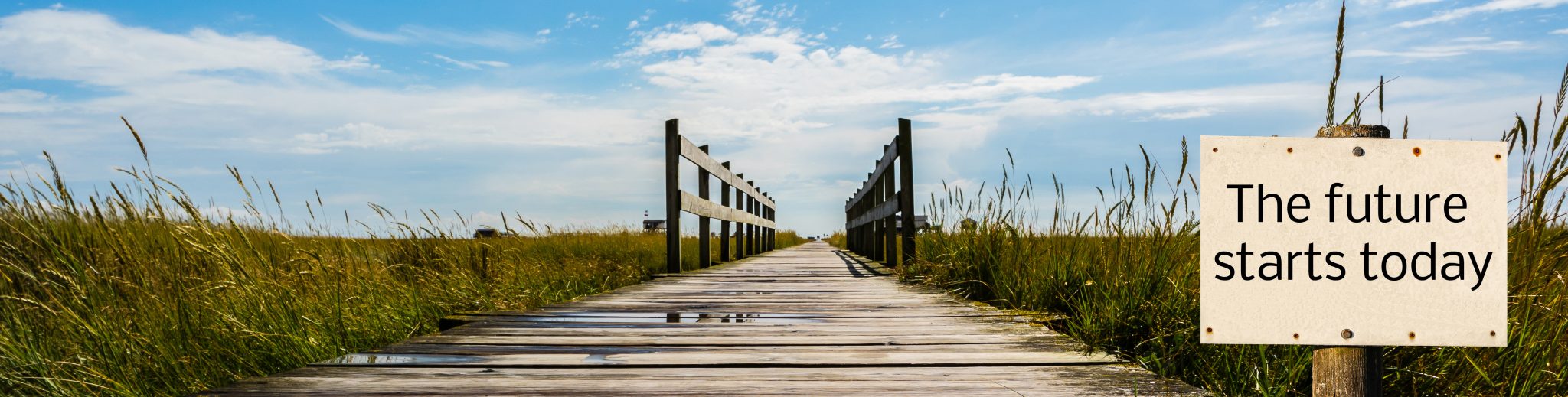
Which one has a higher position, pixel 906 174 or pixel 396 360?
pixel 906 174

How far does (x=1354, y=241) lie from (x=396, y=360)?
2.31 metres

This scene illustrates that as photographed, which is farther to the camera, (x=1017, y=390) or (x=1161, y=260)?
(x=1161, y=260)

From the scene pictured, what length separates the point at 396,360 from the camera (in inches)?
96.9

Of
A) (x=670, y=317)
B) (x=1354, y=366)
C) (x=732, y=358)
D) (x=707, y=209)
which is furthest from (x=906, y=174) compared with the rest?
(x=1354, y=366)

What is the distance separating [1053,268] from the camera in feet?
11.6

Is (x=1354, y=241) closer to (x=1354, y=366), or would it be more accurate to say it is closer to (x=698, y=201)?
(x=1354, y=366)

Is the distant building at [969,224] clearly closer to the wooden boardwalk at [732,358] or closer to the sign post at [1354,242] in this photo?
the wooden boardwalk at [732,358]

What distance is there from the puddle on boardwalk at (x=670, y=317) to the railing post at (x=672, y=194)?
10.3 feet

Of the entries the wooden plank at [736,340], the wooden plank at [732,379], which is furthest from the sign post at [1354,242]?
the wooden plank at [736,340]

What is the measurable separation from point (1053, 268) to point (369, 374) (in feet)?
8.29

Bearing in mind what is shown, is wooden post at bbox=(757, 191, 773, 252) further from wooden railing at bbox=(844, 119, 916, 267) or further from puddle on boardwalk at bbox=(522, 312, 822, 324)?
puddle on boardwalk at bbox=(522, 312, 822, 324)

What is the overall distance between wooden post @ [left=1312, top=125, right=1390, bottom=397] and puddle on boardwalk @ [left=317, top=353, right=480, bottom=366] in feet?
6.75

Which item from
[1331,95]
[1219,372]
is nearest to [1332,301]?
[1331,95]

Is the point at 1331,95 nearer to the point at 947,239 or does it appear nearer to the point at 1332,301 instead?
the point at 1332,301
